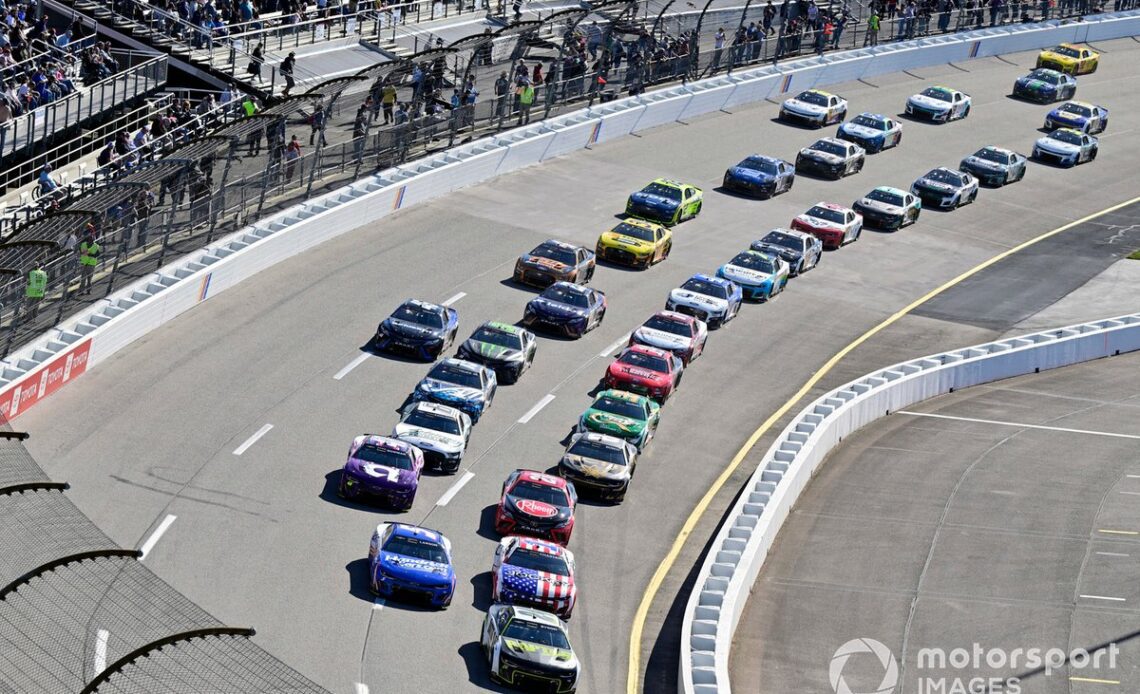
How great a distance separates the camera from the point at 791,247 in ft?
159

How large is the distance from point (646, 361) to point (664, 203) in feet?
38.3

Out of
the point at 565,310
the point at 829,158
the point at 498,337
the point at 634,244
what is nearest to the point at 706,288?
the point at 634,244

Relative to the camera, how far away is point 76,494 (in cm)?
3092

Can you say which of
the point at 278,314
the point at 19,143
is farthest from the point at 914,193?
the point at 19,143

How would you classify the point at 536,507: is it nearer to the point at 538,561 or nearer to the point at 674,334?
the point at 538,561

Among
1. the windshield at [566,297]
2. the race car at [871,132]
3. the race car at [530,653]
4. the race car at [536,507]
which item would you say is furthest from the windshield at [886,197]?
the race car at [530,653]

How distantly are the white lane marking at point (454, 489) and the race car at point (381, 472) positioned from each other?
0.94 meters

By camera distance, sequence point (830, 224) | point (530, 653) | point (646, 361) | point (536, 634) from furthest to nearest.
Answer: point (830, 224), point (646, 361), point (536, 634), point (530, 653)

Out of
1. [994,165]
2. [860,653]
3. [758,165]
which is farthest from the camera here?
[994,165]

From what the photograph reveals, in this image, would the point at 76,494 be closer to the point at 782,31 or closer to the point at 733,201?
the point at 733,201

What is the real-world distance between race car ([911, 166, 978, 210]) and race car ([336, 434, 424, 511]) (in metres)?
27.6

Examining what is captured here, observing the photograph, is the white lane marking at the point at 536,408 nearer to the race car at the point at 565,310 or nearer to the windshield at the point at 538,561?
the race car at the point at 565,310

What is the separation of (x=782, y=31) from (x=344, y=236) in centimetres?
2546

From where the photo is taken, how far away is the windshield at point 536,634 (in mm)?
27672
